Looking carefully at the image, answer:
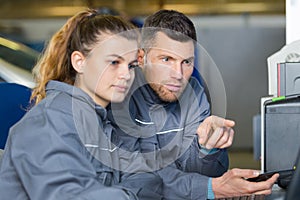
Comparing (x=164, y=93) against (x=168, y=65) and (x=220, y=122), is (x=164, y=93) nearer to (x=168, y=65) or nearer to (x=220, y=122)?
(x=168, y=65)

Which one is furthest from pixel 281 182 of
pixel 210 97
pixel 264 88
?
pixel 264 88

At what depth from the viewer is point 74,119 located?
1089mm

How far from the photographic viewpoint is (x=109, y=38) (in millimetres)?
1242

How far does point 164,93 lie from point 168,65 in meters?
0.09

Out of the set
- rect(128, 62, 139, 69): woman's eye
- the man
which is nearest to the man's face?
the man

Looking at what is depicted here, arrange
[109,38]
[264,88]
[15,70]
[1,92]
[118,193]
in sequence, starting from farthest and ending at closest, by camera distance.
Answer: [264,88]
[15,70]
[1,92]
[109,38]
[118,193]

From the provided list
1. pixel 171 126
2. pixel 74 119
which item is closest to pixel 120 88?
pixel 74 119

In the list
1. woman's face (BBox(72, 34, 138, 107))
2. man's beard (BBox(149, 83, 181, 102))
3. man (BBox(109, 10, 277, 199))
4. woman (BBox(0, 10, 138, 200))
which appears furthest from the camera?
man's beard (BBox(149, 83, 181, 102))

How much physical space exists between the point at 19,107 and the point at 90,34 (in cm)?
58

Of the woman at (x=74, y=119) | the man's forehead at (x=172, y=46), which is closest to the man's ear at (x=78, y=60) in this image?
the woman at (x=74, y=119)

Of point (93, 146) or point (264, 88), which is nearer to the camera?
point (93, 146)

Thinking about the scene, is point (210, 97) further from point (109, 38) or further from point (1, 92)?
point (1, 92)

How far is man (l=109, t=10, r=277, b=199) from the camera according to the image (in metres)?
1.33

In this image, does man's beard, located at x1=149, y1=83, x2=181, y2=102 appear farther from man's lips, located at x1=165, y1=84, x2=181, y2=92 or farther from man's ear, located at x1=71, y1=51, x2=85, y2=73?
man's ear, located at x1=71, y1=51, x2=85, y2=73
